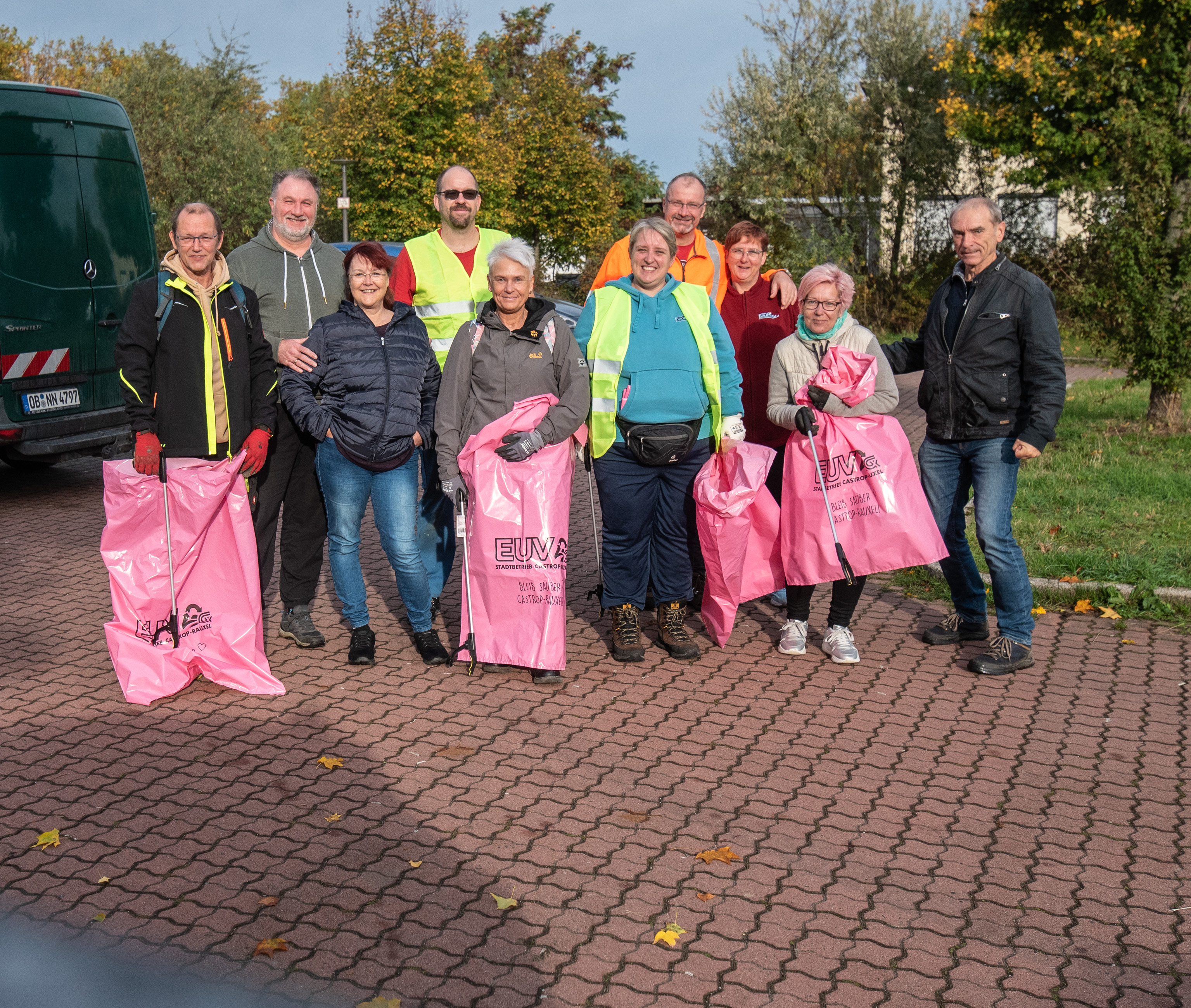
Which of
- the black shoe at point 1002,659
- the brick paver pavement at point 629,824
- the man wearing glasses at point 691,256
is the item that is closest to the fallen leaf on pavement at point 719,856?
the brick paver pavement at point 629,824

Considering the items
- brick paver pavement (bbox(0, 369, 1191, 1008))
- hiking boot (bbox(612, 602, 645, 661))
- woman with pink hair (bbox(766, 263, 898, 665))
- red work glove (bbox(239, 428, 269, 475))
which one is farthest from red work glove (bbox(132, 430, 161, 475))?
woman with pink hair (bbox(766, 263, 898, 665))

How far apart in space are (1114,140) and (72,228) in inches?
349

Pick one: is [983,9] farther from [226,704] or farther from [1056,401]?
[226,704]

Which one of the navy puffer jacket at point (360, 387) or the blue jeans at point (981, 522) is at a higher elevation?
the navy puffer jacket at point (360, 387)

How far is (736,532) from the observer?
18.2 ft

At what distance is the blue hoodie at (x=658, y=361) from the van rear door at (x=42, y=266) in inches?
203

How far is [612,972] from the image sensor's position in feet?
10.4

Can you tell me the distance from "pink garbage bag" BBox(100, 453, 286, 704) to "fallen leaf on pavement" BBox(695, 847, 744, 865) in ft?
7.25

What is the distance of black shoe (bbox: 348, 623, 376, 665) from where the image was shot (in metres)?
5.55

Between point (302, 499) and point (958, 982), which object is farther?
point (302, 499)

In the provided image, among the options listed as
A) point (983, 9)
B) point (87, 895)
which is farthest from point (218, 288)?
point (983, 9)

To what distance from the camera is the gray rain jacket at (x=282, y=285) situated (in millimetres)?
5344

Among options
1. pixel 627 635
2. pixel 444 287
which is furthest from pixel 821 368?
pixel 444 287

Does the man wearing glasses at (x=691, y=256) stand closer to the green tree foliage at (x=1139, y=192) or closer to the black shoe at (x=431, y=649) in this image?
the black shoe at (x=431, y=649)
